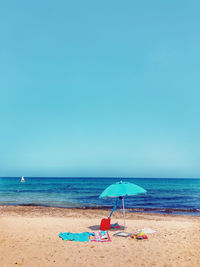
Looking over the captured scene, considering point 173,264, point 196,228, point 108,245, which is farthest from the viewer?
point 196,228

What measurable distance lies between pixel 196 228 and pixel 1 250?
410 inches

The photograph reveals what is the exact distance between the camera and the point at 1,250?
8430 mm

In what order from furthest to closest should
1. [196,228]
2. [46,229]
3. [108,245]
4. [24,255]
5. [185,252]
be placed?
[196,228] → [46,229] → [108,245] → [185,252] → [24,255]

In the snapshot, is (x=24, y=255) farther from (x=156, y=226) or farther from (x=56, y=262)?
(x=156, y=226)

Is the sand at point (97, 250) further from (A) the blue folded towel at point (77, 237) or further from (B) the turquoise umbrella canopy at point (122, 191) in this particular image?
(B) the turquoise umbrella canopy at point (122, 191)

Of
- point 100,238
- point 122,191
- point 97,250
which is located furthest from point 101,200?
point 97,250

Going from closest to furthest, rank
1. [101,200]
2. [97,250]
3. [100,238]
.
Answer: [97,250], [100,238], [101,200]

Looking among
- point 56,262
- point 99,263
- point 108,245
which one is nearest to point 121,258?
point 99,263

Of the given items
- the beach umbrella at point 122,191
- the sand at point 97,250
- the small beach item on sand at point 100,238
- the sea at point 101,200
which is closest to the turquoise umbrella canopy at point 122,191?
the beach umbrella at point 122,191

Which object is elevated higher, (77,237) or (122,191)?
(122,191)

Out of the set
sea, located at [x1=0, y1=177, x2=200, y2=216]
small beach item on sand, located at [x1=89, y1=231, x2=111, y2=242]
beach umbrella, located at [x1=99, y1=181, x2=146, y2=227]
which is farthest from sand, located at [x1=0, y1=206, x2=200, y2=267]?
sea, located at [x1=0, y1=177, x2=200, y2=216]

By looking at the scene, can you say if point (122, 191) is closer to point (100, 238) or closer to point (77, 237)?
point (100, 238)

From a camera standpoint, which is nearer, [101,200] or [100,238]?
[100,238]

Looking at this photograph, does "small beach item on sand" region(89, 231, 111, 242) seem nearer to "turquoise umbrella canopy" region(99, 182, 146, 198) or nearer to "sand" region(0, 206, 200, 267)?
"sand" region(0, 206, 200, 267)
